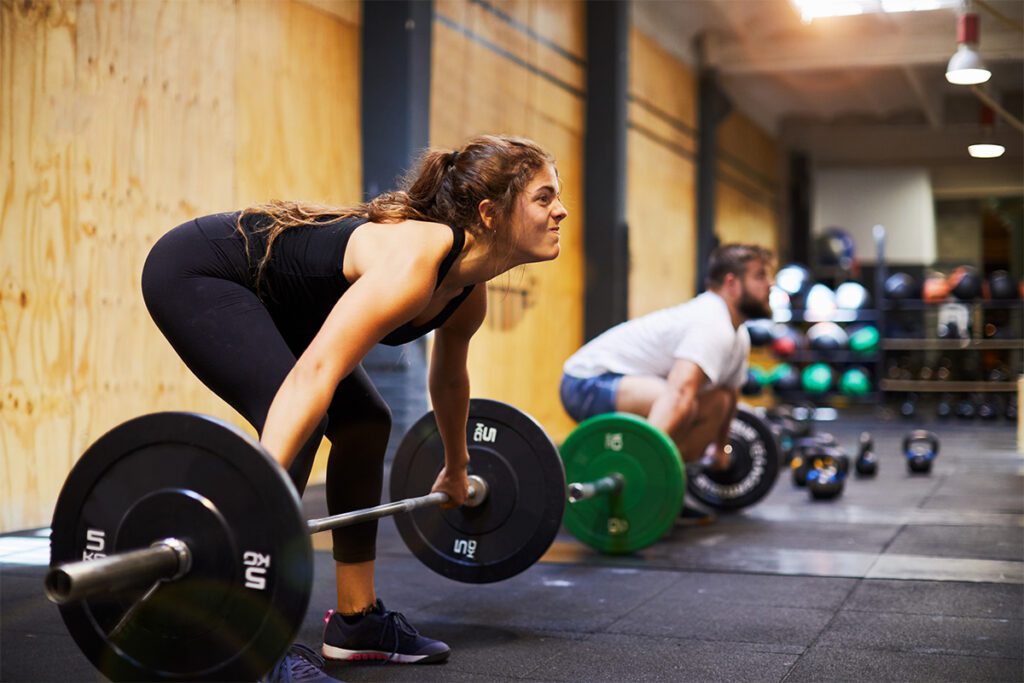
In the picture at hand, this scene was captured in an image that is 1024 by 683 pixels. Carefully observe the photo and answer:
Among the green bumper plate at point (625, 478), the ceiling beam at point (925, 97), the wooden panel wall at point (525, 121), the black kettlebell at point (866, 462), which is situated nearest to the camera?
the green bumper plate at point (625, 478)

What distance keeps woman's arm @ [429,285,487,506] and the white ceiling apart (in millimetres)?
2770

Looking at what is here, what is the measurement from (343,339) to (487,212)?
35cm

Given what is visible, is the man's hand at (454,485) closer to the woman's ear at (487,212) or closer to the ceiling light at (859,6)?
the woman's ear at (487,212)

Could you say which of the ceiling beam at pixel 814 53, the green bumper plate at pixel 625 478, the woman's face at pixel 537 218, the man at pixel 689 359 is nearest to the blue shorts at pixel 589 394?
the man at pixel 689 359

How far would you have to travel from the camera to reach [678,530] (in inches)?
125

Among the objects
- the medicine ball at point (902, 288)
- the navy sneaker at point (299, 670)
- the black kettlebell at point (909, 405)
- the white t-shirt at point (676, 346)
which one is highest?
Result: the medicine ball at point (902, 288)

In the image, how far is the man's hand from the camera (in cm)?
184

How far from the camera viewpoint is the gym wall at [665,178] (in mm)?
7215

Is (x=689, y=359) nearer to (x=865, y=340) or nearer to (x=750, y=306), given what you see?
(x=750, y=306)

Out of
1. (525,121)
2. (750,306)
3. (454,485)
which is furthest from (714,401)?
(525,121)

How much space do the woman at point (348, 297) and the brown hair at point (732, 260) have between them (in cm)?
154

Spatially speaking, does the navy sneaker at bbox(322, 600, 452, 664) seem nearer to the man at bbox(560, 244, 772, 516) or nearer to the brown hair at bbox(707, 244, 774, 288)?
the man at bbox(560, 244, 772, 516)

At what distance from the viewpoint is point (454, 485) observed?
73.0 inches

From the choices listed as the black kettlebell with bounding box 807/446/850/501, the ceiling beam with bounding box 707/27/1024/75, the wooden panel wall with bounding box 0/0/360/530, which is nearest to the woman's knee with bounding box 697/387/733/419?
the black kettlebell with bounding box 807/446/850/501
